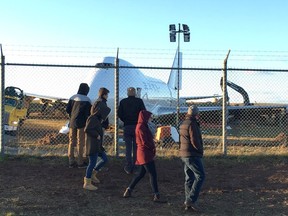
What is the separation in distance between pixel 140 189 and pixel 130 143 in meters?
1.12

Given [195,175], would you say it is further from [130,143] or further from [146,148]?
[130,143]

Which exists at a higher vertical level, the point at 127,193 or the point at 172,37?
the point at 172,37

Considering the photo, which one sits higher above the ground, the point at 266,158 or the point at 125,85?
the point at 125,85

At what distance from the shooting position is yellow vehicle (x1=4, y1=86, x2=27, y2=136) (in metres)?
17.2

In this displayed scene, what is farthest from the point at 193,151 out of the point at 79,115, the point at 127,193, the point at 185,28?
the point at 185,28

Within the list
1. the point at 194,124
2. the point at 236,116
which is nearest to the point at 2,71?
the point at 194,124

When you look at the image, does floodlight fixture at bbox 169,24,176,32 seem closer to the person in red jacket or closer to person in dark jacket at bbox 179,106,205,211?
the person in red jacket

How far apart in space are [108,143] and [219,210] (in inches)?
343

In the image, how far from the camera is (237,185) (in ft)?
24.0

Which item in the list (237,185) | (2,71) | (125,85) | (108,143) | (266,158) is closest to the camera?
(237,185)

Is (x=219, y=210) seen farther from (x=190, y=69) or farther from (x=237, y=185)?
(x=190, y=69)

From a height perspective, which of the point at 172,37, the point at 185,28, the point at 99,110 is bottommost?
the point at 99,110

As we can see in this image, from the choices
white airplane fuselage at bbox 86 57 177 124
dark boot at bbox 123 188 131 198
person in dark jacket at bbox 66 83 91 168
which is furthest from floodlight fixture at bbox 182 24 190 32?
dark boot at bbox 123 188 131 198

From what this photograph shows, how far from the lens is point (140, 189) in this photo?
7062 millimetres
